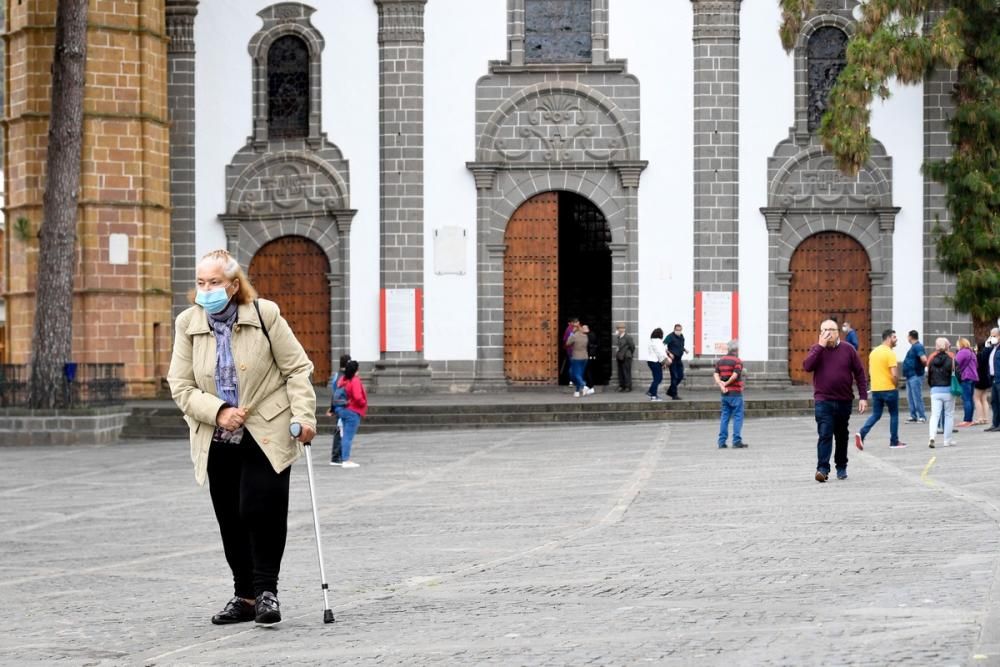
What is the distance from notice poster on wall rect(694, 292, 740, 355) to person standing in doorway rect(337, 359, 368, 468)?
43.2ft

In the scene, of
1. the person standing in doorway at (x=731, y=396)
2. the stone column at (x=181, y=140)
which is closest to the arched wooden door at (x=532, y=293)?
the stone column at (x=181, y=140)

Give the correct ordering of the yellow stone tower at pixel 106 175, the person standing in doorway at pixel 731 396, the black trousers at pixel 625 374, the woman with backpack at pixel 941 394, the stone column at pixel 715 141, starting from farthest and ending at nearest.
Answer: the stone column at pixel 715 141 < the black trousers at pixel 625 374 < the yellow stone tower at pixel 106 175 < the person standing in doorway at pixel 731 396 < the woman with backpack at pixel 941 394

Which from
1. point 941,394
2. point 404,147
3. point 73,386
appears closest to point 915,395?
point 941,394

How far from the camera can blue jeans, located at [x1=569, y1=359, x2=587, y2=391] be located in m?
31.6

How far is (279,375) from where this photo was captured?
843 centimetres

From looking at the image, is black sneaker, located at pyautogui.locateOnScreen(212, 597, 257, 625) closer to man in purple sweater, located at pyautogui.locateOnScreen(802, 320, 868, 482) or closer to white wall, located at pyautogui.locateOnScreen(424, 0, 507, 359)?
man in purple sweater, located at pyautogui.locateOnScreen(802, 320, 868, 482)

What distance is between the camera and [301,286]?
34.8m

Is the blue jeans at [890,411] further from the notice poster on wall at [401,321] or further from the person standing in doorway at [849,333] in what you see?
the notice poster on wall at [401,321]

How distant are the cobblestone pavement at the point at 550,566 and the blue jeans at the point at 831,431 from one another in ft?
0.91

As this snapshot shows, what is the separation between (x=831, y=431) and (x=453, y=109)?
1798 centimetres

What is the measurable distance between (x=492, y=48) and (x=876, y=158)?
25.1ft

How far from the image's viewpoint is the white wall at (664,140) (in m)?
33.6

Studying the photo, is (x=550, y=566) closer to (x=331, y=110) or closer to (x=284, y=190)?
(x=331, y=110)

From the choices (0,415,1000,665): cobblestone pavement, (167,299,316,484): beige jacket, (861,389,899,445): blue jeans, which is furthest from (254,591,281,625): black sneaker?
(861,389,899,445): blue jeans
